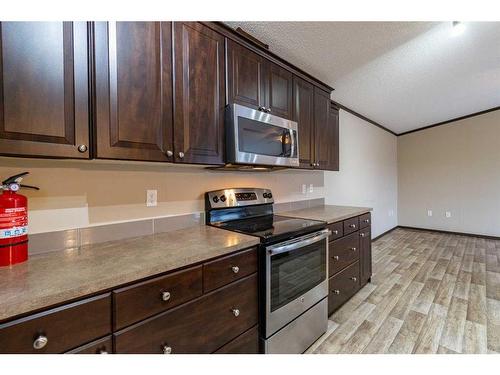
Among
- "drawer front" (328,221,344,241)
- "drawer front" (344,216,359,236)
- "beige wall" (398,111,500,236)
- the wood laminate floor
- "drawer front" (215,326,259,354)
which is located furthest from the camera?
"beige wall" (398,111,500,236)

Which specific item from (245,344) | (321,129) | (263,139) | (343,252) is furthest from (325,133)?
(245,344)

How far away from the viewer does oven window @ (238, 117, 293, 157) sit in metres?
1.56

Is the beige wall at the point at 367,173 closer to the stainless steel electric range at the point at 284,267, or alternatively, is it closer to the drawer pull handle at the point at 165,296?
the stainless steel electric range at the point at 284,267

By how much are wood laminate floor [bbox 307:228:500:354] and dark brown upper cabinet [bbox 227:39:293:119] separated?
6.23ft

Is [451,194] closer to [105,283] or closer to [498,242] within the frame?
[498,242]

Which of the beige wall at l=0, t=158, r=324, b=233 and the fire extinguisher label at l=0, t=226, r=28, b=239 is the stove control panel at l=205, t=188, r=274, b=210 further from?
the fire extinguisher label at l=0, t=226, r=28, b=239

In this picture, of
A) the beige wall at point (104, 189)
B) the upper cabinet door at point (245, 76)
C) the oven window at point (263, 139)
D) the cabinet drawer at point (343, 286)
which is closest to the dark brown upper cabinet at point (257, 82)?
the upper cabinet door at point (245, 76)

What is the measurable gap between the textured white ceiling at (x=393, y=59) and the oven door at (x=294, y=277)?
1584mm

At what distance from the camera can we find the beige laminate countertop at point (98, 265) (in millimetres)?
727

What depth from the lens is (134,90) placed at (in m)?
1.12

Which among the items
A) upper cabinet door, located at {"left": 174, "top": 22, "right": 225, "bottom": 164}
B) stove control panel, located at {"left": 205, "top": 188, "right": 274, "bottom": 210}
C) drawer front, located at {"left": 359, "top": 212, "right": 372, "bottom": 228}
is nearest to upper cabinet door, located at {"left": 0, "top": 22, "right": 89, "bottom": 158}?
upper cabinet door, located at {"left": 174, "top": 22, "right": 225, "bottom": 164}

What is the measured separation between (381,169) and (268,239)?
4522mm

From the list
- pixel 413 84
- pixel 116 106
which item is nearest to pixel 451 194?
pixel 413 84

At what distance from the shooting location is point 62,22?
953 mm
